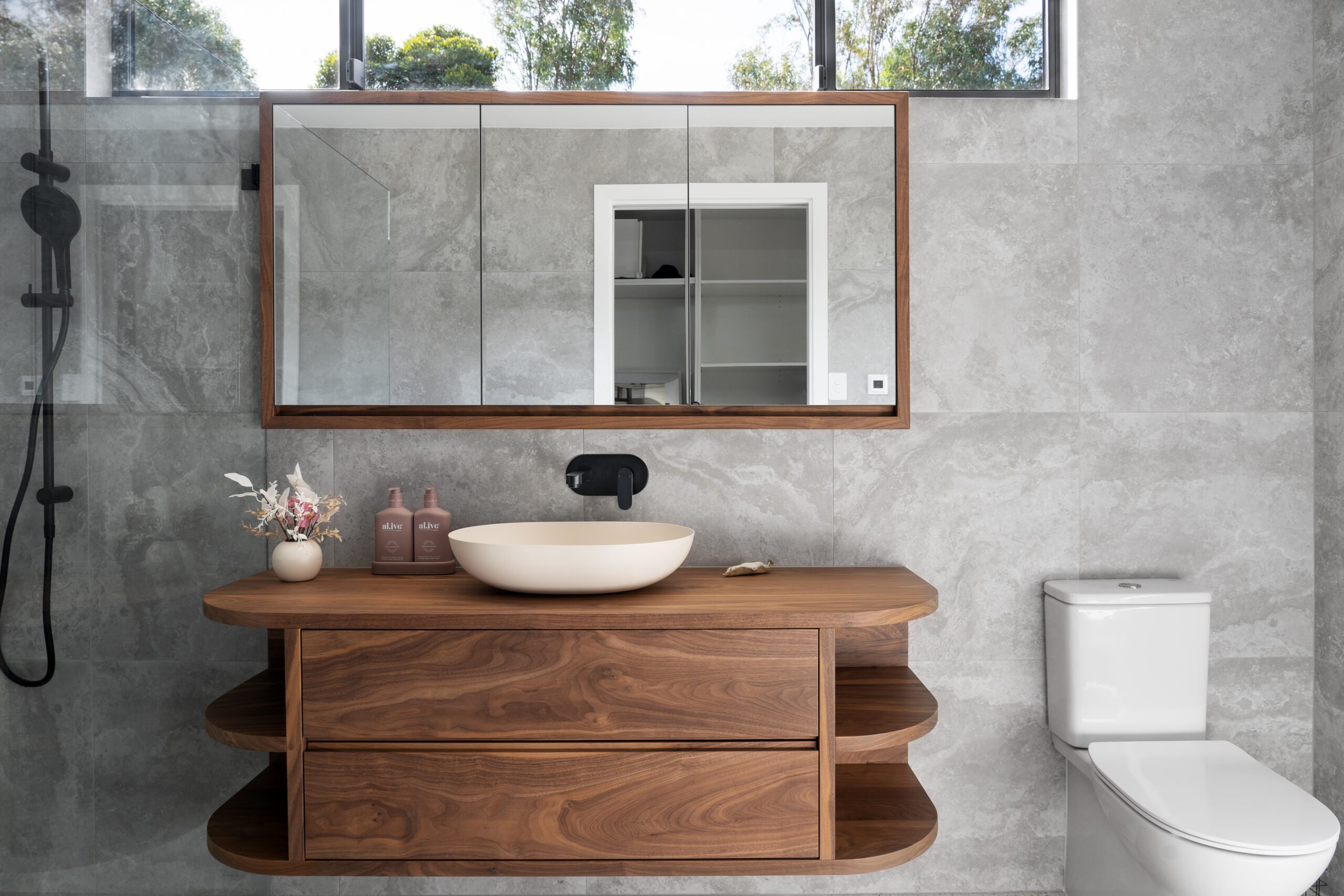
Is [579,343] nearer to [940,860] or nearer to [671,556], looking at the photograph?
[671,556]

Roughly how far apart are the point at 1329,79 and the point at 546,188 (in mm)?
1863

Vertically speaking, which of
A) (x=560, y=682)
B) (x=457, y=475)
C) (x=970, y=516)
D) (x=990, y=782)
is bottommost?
(x=990, y=782)

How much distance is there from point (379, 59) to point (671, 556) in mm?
1480

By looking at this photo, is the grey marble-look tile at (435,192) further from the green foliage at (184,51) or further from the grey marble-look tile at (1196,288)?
the grey marble-look tile at (1196,288)

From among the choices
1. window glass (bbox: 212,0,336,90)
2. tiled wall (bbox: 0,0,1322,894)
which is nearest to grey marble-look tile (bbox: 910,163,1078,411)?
tiled wall (bbox: 0,0,1322,894)

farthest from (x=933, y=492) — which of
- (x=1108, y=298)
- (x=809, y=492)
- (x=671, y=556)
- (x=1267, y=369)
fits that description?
(x=1267, y=369)

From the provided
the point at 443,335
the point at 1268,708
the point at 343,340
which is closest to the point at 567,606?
the point at 443,335

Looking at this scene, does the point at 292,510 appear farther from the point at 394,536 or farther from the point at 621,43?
the point at 621,43

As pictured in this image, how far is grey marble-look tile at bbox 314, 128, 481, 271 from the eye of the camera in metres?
1.83

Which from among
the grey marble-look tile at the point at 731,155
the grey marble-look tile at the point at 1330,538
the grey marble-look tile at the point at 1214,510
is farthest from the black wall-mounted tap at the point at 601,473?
the grey marble-look tile at the point at 1330,538

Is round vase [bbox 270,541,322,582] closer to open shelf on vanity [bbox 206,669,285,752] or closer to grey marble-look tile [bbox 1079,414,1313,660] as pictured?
open shelf on vanity [bbox 206,669,285,752]

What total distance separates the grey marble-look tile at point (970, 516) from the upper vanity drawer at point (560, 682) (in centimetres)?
56

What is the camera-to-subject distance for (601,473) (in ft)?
6.07

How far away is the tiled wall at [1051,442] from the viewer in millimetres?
1861
